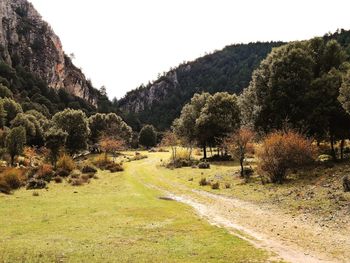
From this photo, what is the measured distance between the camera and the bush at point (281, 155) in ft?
154

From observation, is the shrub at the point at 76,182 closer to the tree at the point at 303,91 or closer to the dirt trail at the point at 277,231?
the dirt trail at the point at 277,231

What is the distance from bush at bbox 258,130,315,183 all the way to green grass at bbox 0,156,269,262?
47.7ft

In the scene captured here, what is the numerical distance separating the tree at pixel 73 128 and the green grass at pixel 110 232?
55.1 metres

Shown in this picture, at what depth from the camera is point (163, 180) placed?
6116cm

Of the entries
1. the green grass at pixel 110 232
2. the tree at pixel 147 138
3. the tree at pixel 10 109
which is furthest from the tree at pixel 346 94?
the tree at pixel 147 138

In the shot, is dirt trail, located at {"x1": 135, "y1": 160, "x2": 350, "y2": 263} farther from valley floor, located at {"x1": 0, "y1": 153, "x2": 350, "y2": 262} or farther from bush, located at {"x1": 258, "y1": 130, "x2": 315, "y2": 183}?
bush, located at {"x1": 258, "y1": 130, "x2": 315, "y2": 183}

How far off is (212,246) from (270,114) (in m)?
42.0

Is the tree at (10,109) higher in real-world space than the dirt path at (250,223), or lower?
higher

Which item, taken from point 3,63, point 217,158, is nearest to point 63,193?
point 217,158

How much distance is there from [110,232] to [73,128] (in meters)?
79.2

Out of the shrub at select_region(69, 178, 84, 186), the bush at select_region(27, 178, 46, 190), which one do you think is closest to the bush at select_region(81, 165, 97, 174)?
the shrub at select_region(69, 178, 84, 186)

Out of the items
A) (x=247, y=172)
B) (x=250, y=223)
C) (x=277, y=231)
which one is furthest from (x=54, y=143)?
(x=277, y=231)

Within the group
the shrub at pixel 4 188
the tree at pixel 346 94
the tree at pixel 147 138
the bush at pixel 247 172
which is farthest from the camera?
the tree at pixel 147 138

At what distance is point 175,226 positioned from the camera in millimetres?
28328
